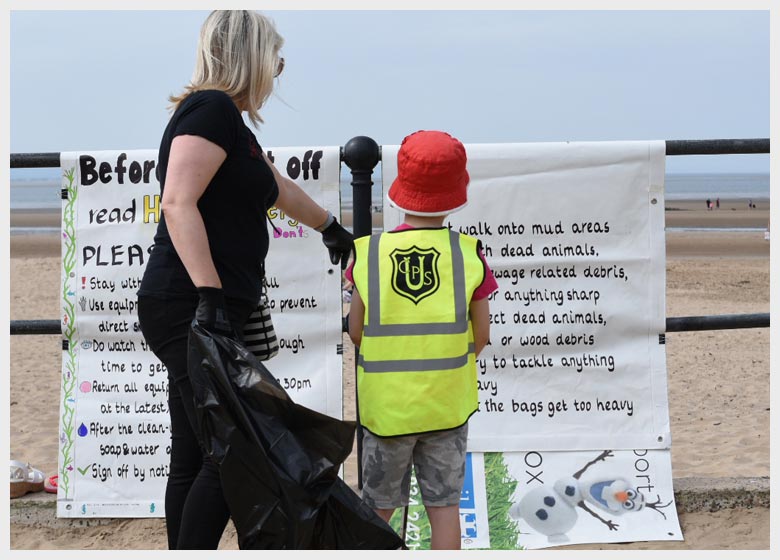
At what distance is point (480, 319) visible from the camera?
271cm

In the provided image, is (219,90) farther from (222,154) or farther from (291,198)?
(291,198)

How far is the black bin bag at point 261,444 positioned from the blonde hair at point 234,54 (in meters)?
0.67

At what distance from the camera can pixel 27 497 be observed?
3.87m

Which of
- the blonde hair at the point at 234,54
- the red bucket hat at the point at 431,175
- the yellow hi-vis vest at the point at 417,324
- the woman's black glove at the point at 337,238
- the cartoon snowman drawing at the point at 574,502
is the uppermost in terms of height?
the blonde hair at the point at 234,54

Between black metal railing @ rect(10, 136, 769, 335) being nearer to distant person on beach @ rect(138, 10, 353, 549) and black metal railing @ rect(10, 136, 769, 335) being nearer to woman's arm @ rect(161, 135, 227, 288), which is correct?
distant person on beach @ rect(138, 10, 353, 549)

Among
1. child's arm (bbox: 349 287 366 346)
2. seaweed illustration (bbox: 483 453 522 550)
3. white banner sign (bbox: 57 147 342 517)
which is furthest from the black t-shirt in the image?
seaweed illustration (bbox: 483 453 522 550)

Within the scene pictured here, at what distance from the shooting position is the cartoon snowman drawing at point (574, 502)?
11.5 feet

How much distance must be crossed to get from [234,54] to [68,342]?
1684 mm

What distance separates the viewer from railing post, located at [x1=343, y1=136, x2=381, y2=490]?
10.9 feet

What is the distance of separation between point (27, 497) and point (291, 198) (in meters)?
1.89

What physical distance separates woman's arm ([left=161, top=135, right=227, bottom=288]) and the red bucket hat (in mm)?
546

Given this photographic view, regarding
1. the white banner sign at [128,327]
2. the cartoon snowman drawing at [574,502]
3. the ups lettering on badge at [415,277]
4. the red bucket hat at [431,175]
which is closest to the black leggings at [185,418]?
the ups lettering on badge at [415,277]

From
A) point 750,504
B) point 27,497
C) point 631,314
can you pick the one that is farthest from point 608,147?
point 27,497

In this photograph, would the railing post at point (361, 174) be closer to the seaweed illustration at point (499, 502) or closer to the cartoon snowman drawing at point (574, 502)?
the seaweed illustration at point (499, 502)
